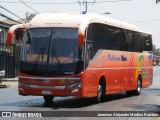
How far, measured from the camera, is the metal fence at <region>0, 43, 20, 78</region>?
3953 centimetres

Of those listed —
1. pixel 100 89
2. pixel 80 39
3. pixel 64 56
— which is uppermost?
pixel 80 39

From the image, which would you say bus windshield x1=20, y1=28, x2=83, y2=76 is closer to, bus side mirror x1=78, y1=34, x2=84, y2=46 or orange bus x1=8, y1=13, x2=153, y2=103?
orange bus x1=8, y1=13, x2=153, y2=103

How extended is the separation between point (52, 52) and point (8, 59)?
79.6 ft

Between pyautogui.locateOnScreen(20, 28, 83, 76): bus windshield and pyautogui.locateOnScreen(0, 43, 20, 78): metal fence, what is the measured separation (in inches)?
906

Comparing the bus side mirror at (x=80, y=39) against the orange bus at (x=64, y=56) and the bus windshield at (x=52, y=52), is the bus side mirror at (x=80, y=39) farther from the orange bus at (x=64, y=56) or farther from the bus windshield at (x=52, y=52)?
the bus windshield at (x=52, y=52)

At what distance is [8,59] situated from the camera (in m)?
40.1

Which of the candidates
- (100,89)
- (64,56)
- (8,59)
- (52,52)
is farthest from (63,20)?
(8,59)

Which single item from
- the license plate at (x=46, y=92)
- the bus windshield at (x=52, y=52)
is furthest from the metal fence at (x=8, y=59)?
the license plate at (x=46, y=92)

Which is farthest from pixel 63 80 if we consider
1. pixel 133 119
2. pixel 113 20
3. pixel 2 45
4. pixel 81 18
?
pixel 2 45

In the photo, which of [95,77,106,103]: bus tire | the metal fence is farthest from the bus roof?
the metal fence

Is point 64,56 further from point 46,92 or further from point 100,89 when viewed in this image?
point 100,89

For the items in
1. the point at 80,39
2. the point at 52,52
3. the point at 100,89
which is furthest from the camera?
the point at 100,89

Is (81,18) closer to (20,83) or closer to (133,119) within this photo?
(20,83)

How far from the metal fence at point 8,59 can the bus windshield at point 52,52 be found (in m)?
23.0
